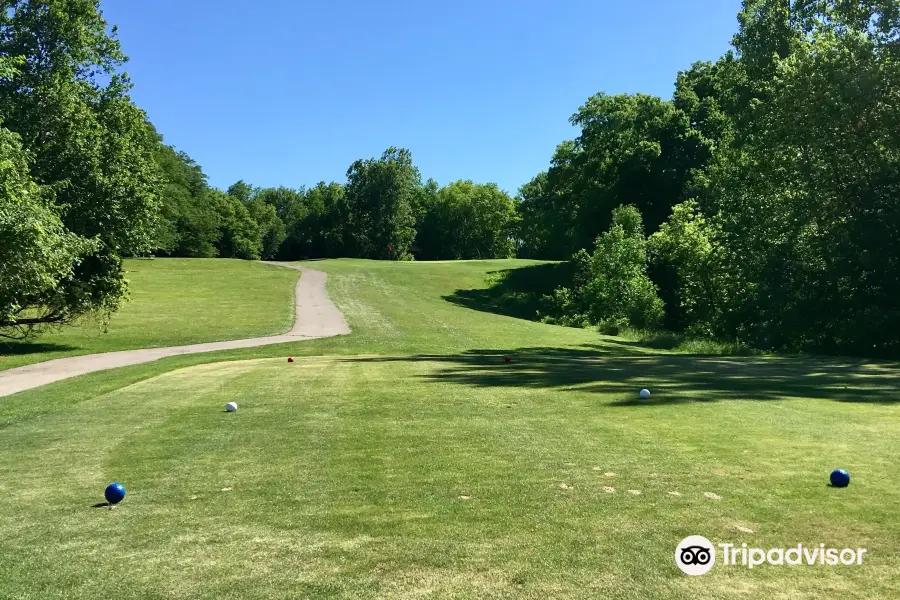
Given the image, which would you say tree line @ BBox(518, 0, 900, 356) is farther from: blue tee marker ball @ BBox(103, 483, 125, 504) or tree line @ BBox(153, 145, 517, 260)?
tree line @ BBox(153, 145, 517, 260)

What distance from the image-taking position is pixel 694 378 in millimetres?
14758

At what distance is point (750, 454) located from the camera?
715 centimetres

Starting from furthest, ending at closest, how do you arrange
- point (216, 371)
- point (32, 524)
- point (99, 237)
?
1. point (99, 237)
2. point (216, 371)
3. point (32, 524)

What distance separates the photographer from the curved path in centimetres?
1825

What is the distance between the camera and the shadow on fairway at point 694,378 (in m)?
11.8

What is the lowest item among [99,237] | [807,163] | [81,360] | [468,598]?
[81,360]

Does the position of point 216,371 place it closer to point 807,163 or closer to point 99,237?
point 99,237

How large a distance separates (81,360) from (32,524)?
18.6m

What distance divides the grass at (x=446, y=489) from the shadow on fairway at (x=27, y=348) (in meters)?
12.7

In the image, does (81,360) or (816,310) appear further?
(816,310)

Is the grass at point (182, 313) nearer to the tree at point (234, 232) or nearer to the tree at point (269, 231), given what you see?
the tree at point (234, 232)

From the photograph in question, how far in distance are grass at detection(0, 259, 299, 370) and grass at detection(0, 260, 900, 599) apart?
14479 millimetres

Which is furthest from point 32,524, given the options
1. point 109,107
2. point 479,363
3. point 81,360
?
point 109,107

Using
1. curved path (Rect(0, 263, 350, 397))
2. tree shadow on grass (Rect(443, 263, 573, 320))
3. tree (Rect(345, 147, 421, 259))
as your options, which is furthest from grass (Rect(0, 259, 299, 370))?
tree (Rect(345, 147, 421, 259))
